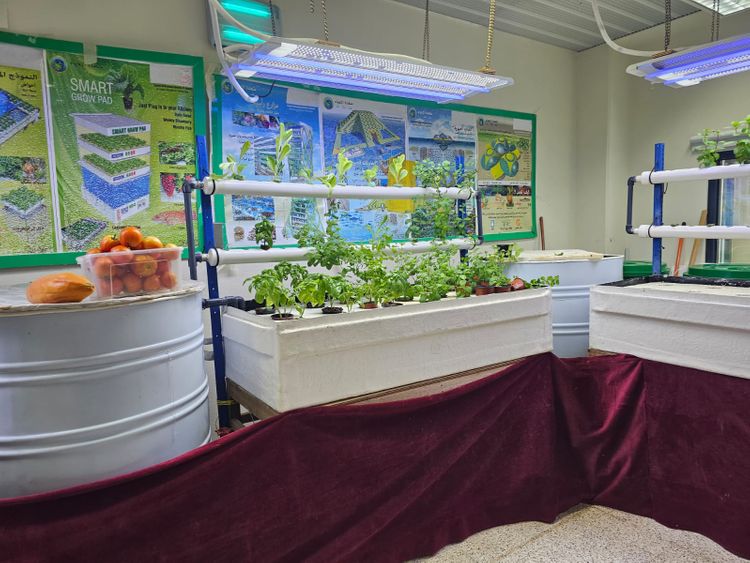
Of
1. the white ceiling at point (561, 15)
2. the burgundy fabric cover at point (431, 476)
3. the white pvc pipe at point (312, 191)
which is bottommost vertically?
the burgundy fabric cover at point (431, 476)

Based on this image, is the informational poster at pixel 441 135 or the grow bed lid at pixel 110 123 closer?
the grow bed lid at pixel 110 123

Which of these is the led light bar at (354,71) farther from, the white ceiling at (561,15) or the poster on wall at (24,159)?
the white ceiling at (561,15)

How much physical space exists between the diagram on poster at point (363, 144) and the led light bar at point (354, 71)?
1.21 m

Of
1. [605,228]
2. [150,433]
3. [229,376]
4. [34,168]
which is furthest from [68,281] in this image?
[605,228]

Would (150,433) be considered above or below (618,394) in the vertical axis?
above

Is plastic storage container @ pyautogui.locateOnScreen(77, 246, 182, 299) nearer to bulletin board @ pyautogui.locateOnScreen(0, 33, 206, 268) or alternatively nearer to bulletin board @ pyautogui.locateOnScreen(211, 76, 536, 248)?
bulletin board @ pyautogui.locateOnScreen(0, 33, 206, 268)

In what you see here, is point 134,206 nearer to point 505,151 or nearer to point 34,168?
point 34,168

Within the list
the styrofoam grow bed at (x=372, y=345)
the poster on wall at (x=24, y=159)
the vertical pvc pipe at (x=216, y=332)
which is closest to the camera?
the styrofoam grow bed at (x=372, y=345)

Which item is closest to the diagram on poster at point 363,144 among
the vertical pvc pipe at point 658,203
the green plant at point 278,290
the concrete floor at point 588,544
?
the vertical pvc pipe at point 658,203

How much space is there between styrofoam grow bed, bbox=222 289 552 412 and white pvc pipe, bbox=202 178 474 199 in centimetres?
45

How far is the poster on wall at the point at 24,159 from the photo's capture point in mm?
2395

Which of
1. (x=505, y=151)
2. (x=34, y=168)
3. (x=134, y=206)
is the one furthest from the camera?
(x=505, y=151)

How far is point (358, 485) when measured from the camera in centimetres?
162

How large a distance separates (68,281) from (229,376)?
769 millimetres
